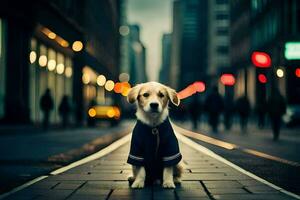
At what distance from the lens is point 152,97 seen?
19.4 ft

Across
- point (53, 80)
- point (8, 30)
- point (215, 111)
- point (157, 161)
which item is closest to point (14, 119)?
point (8, 30)

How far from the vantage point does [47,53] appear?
1222 inches

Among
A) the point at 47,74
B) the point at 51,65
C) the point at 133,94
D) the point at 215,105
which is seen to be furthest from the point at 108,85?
the point at 133,94

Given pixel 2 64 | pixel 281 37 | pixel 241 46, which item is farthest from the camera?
pixel 241 46

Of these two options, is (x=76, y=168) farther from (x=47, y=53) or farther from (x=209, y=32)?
(x=209, y=32)

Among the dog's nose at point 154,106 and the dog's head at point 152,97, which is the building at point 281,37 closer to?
the dog's head at point 152,97

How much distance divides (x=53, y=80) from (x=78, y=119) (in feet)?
10.1

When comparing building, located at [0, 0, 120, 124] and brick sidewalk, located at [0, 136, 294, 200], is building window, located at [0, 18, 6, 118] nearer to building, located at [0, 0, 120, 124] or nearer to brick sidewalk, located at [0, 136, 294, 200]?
building, located at [0, 0, 120, 124]

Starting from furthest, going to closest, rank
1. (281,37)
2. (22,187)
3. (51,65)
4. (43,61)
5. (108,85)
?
1. (108,85)
2. (281,37)
3. (51,65)
4. (43,61)
5. (22,187)

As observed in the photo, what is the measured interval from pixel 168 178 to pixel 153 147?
39 cm

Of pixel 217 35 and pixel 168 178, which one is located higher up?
pixel 217 35

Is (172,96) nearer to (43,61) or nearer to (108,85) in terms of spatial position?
(43,61)

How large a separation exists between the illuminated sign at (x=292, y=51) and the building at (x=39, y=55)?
11037 millimetres

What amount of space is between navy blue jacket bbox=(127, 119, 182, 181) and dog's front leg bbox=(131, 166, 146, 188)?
0.07m
